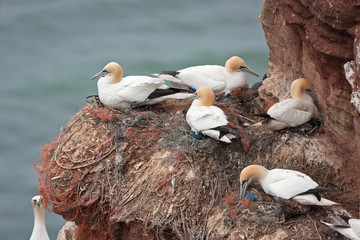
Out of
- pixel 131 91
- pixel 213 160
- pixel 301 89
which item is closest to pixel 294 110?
pixel 301 89

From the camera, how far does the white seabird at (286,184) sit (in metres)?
9.29

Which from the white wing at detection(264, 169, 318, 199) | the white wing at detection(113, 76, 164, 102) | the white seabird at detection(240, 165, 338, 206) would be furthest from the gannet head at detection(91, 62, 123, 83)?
the white wing at detection(264, 169, 318, 199)

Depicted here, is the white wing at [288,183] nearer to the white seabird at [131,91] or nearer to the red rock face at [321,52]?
the red rock face at [321,52]

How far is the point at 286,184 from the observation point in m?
9.46

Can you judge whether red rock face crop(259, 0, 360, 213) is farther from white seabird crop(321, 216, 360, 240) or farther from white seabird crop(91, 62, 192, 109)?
white seabird crop(91, 62, 192, 109)

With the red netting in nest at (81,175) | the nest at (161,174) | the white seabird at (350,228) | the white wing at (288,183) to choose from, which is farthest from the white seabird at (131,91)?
the white seabird at (350,228)

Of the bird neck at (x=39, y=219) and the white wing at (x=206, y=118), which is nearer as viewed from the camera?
the white wing at (x=206, y=118)

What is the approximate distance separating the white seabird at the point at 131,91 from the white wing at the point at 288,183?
212cm

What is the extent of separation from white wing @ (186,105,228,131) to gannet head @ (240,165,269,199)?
2.40 ft

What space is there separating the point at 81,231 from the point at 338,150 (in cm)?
346

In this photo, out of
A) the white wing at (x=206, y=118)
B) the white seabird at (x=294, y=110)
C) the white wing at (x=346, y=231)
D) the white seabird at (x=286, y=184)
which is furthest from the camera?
the white seabird at (x=294, y=110)

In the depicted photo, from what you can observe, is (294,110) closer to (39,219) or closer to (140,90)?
(140,90)

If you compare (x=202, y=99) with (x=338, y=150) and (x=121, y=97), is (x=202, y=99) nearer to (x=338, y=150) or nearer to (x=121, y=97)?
(x=121, y=97)

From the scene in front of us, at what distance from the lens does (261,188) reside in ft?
32.8
